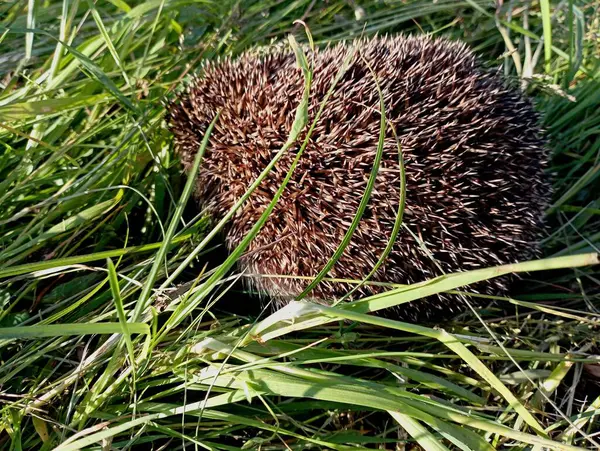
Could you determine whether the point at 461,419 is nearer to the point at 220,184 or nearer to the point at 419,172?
the point at 419,172

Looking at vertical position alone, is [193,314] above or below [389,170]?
below

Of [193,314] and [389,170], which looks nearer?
[389,170]

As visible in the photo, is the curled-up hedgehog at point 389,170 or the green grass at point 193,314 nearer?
the green grass at point 193,314

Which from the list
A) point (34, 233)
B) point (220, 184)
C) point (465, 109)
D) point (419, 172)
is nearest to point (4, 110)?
point (34, 233)

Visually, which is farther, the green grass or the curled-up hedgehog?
the curled-up hedgehog
